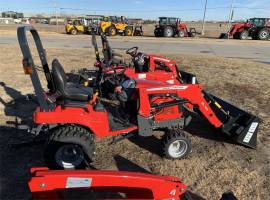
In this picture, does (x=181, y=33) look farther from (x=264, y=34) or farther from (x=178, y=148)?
(x=178, y=148)

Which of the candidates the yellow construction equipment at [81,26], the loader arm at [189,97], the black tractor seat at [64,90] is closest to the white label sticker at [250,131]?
the loader arm at [189,97]

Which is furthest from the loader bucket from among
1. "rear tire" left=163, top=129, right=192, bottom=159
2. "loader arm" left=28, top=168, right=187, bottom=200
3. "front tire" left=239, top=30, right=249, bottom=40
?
"front tire" left=239, top=30, right=249, bottom=40

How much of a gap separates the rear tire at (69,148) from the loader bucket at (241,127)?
96.3 inches

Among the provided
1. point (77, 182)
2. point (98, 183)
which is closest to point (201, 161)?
point (98, 183)

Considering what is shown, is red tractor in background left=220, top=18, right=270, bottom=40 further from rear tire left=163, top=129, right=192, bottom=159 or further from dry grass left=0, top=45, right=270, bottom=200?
rear tire left=163, top=129, right=192, bottom=159

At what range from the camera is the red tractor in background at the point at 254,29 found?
28641 mm

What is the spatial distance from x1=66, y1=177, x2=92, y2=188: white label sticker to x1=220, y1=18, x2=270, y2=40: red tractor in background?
29.2 m

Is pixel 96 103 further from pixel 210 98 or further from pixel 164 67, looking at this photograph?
pixel 164 67

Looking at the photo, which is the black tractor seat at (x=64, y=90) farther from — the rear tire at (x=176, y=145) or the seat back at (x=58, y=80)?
the rear tire at (x=176, y=145)

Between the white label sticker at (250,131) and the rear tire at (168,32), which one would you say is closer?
the white label sticker at (250,131)

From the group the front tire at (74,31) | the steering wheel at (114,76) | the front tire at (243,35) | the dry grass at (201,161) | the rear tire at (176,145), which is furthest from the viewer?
the front tire at (74,31)

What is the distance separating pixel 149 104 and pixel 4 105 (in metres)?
4.02

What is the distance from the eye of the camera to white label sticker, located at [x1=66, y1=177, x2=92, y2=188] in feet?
9.21

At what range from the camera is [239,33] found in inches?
1153
